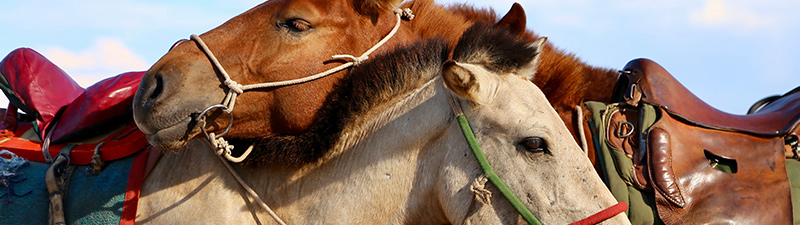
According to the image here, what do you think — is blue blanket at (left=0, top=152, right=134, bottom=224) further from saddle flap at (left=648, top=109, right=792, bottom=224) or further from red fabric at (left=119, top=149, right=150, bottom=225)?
saddle flap at (left=648, top=109, right=792, bottom=224)

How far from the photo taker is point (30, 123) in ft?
11.7

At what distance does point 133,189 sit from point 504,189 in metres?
1.68

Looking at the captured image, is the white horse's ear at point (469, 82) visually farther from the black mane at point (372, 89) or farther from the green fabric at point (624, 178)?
the green fabric at point (624, 178)

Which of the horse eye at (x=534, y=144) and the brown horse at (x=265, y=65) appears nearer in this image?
the horse eye at (x=534, y=144)

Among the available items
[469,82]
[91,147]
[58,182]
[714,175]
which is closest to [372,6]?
[469,82]

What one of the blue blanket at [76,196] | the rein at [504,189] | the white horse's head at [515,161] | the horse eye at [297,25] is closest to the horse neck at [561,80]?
the white horse's head at [515,161]

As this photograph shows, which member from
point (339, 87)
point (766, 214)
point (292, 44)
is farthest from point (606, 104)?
point (292, 44)

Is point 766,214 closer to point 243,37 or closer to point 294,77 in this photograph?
point 294,77

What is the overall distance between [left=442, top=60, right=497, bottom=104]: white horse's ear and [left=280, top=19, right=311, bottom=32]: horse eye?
2.36 ft

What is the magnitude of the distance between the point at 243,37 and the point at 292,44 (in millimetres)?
231

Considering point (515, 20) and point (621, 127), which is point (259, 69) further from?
point (621, 127)

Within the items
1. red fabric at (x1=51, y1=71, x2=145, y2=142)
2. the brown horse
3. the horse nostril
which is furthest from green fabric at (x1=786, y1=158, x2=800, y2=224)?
red fabric at (x1=51, y1=71, x2=145, y2=142)

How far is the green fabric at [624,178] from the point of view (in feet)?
10.4

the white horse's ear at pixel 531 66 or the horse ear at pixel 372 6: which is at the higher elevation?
the horse ear at pixel 372 6
